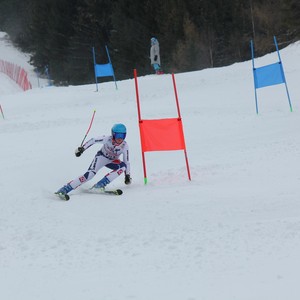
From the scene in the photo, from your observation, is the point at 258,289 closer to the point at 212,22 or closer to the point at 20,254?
the point at 20,254

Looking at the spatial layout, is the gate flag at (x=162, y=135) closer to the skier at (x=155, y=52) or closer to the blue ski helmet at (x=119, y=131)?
the blue ski helmet at (x=119, y=131)

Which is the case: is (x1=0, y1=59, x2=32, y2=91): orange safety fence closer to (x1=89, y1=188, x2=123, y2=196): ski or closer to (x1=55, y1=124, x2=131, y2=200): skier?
(x1=55, y1=124, x2=131, y2=200): skier

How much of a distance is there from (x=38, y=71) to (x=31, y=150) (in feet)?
117

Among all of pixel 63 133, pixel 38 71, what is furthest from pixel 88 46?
pixel 63 133

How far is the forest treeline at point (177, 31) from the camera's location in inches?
1123

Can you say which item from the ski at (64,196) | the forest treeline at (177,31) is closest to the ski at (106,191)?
the ski at (64,196)

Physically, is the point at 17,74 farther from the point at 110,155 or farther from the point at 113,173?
the point at 113,173

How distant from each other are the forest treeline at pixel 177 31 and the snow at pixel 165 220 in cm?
1677

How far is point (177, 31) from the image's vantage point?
30.4 metres

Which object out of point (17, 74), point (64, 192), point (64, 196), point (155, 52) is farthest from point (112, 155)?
point (17, 74)

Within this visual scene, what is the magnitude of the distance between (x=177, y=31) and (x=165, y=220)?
25.9 m

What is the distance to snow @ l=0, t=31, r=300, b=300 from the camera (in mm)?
4121

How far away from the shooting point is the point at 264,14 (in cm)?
2839

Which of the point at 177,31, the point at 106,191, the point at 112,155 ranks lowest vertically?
the point at 106,191
